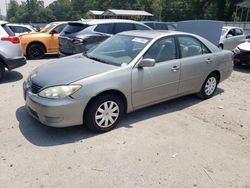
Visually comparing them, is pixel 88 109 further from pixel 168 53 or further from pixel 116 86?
pixel 168 53

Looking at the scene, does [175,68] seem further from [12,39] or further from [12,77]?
[12,77]

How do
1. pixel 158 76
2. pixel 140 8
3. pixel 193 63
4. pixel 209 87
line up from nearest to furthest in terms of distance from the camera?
pixel 158 76, pixel 193 63, pixel 209 87, pixel 140 8

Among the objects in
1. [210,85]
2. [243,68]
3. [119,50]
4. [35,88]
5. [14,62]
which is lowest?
[243,68]

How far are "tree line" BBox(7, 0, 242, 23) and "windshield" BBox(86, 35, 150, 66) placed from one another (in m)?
35.4

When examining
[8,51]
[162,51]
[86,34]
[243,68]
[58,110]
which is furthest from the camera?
[243,68]

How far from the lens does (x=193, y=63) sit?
522cm

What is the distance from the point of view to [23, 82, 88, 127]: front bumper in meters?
3.69

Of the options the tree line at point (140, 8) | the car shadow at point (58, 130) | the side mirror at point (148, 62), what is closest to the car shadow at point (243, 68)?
the car shadow at point (58, 130)

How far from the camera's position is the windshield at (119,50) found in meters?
4.47

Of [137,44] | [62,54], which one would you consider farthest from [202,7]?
[137,44]

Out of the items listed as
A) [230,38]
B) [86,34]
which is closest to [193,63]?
[86,34]

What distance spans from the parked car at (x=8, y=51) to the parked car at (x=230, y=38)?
861 centimetres

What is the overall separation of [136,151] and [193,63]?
2.40 meters

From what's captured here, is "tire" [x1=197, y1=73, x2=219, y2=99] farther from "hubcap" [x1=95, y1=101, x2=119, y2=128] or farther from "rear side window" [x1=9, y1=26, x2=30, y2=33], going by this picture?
"rear side window" [x1=9, y1=26, x2=30, y2=33]
